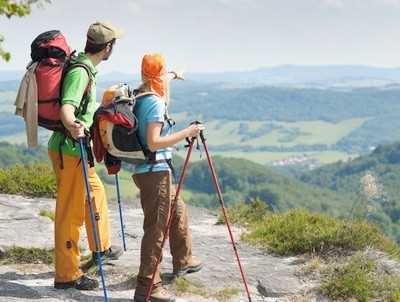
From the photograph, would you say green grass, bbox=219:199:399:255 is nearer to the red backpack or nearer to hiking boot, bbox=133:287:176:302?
hiking boot, bbox=133:287:176:302

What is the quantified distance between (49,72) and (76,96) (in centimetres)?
39

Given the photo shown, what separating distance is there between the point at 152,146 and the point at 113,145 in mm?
453

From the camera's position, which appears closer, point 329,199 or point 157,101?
point 157,101

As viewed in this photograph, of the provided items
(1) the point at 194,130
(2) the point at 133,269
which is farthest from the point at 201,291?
(1) the point at 194,130

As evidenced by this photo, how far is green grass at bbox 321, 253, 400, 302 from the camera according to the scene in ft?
20.9

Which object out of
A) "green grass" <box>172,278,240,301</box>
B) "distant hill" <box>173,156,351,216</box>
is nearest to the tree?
"green grass" <box>172,278,240,301</box>

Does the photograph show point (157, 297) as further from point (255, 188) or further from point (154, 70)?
point (255, 188)

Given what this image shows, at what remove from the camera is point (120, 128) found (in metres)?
5.39

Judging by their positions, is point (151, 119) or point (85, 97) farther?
point (85, 97)

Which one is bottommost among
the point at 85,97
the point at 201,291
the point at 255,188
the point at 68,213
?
the point at 255,188

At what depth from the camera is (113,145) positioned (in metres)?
5.50

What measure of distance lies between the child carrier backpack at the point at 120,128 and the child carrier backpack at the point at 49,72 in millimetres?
374

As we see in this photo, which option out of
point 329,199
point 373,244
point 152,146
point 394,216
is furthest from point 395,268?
point 329,199

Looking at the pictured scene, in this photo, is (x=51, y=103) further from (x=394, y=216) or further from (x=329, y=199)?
(x=329, y=199)
